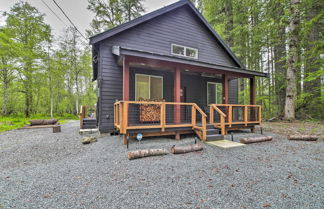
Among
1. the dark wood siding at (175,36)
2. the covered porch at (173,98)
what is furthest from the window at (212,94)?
the dark wood siding at (175,36)

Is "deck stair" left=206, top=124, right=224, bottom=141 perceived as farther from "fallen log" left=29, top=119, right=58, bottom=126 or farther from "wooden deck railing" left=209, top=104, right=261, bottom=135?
"fallen log" left=29, top=119, right=58, bottom=126

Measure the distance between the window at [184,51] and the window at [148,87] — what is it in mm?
1848

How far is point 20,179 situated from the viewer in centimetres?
253

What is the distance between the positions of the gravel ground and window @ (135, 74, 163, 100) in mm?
3327

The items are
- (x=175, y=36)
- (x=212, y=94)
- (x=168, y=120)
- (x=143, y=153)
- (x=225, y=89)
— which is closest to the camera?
(x=143, y=153)

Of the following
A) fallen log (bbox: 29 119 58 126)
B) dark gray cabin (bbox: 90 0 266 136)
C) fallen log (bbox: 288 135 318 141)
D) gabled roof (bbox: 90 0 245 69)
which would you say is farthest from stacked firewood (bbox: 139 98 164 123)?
fallen log (bbox: 29 119 58 126)

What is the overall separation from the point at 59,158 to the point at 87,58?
17061mm

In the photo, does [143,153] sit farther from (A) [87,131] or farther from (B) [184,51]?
(B) [184,51]

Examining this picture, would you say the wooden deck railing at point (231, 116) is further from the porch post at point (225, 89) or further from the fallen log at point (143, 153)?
the fallen log at point (143, 153)

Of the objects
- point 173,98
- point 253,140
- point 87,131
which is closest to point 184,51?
point 173,98

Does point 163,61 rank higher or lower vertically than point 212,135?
higher

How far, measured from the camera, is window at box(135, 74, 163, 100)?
6.66m

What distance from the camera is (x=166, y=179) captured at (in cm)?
243

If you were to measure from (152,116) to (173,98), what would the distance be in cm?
216
